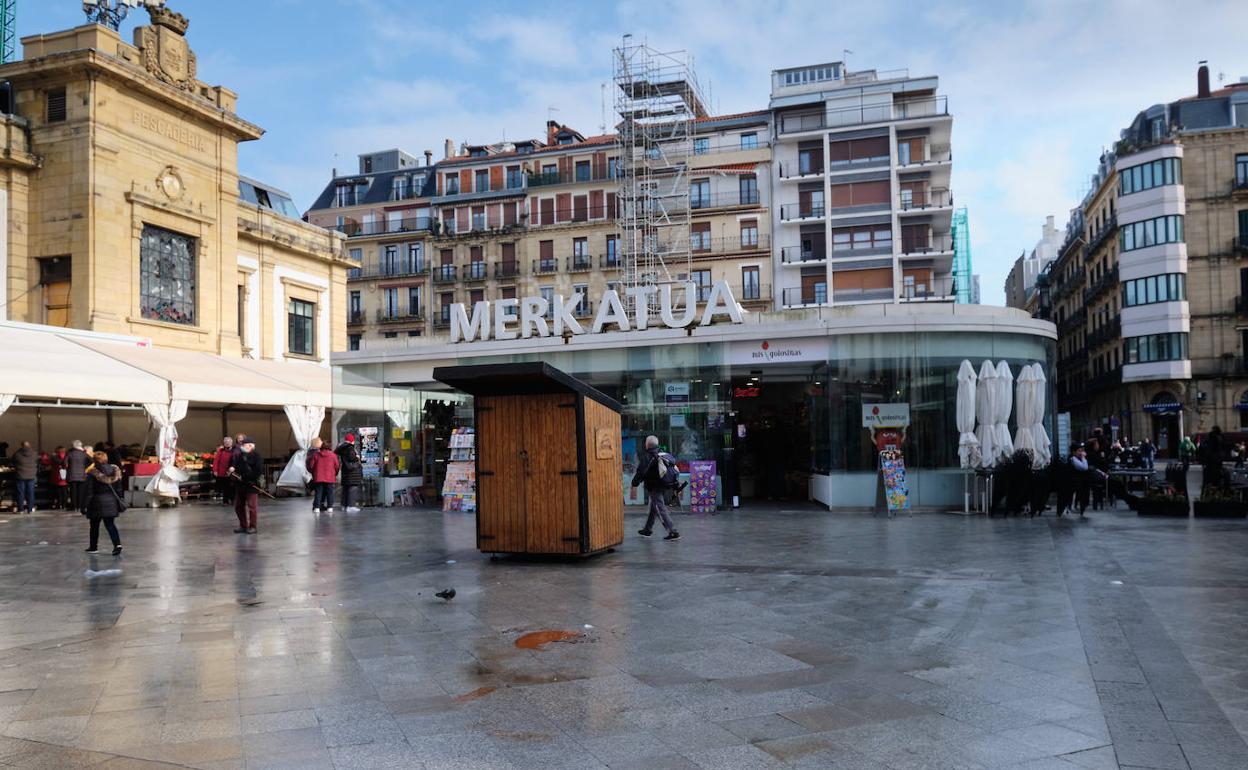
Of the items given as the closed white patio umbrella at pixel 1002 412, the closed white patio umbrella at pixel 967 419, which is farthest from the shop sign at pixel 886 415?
the closed white patio umbrella at pixel 1002 412

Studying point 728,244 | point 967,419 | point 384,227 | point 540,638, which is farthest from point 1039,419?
point 384,227

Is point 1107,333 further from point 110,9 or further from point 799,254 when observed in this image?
point 110,9

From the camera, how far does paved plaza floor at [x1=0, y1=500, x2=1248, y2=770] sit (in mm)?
4672

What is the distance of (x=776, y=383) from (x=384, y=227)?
42.8m

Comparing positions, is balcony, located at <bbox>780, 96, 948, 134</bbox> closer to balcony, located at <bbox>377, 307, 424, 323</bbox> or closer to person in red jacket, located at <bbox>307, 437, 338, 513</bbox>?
balcony, located at <bbox>377, 307, 424, 323</bbox>

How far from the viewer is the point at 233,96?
3148 cm

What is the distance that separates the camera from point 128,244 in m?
26.5

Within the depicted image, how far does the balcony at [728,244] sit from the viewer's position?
53.0 m

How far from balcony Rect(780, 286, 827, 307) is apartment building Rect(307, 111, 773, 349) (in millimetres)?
1094

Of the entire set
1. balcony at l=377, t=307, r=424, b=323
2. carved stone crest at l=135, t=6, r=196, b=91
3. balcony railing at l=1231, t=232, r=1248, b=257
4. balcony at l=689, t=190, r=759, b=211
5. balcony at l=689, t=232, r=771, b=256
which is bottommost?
balcony at l=377, t=307, r=424, b=323

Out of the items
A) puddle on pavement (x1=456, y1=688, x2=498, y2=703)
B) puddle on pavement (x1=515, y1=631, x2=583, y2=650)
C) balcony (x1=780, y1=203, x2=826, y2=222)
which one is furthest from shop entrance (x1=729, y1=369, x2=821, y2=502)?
balcony (x1=780, y1=203, x2=826, y2=222)

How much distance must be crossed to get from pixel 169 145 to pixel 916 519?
2450cm

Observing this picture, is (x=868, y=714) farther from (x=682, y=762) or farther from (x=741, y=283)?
(x=741, y=283)

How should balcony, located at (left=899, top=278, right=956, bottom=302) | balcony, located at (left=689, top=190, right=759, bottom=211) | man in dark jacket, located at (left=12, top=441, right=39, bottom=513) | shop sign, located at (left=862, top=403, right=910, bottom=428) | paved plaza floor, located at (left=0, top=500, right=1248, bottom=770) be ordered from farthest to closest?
balcony, located at (left=689, top=190, right=759, bottom=211) → balcony, located at (left=899, top=278, right=956, bottom=302) → man in dark jacket, located at (left=12, top=441, right=39, bottom=513) → shop sign, located at (left=862, top=403, right=910, bottom=428) → paved plaza floor, located at (left=0, top=500, right=1248, bottom=770)
